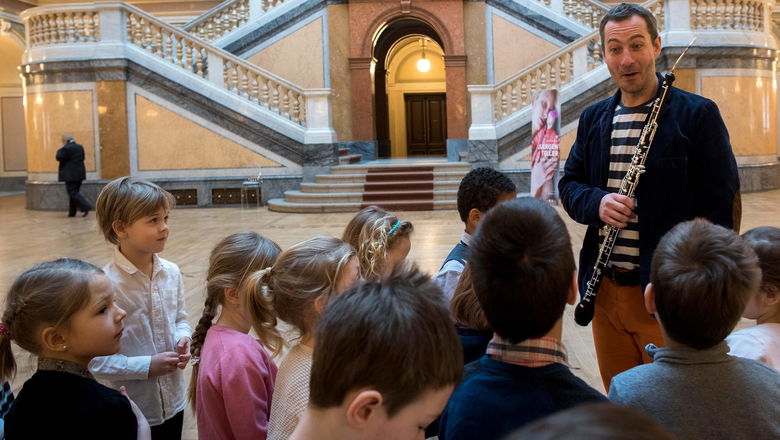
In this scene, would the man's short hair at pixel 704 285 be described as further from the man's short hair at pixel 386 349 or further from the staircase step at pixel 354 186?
the staircase step at pixel 354 186

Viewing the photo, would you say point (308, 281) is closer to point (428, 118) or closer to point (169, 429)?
point (169, 429)

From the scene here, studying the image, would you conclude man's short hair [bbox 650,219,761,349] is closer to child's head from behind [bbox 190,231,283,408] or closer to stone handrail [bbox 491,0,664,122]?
child's head from behind [bbox 190,231,283,408]

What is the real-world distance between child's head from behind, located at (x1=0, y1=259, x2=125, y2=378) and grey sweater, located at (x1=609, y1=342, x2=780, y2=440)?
147cm

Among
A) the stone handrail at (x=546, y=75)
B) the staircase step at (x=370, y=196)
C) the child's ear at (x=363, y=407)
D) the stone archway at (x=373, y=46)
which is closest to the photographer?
the child's ear at (x=363, y=407)

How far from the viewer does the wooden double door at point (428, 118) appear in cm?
2414

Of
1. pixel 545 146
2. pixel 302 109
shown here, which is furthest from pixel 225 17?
pixel 545 146

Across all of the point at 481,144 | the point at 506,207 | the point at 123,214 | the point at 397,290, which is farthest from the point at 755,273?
the point at 481,144

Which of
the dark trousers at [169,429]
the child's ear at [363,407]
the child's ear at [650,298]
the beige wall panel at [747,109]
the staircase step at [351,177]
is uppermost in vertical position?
the beige wall panel at [747,109]

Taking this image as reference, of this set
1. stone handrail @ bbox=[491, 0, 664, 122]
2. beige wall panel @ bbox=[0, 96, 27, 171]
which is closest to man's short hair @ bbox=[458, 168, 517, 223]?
stone handrail @ bbox=[491, 0, 664, 122]

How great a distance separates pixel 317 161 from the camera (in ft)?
49.5

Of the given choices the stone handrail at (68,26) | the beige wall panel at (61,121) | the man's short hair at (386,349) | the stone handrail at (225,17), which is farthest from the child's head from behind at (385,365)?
the stone handrail at (225,17)

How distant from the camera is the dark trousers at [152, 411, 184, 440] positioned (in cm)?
Result: 306

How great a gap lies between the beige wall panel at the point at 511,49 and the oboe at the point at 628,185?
15.0 metres

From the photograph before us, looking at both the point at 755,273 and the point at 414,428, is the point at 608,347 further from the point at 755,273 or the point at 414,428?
the point at 414,428
